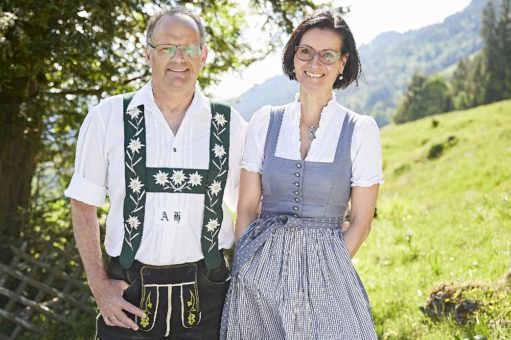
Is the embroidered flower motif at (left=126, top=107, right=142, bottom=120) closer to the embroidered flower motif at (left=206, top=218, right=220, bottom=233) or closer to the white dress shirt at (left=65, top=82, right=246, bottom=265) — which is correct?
the white dress shirt at (left=65, top=82, right=246, bottom=265)

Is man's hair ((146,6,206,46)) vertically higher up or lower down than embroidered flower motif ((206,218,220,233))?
higher up

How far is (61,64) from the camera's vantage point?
5223 mm

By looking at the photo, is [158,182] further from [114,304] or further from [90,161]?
[114,304]

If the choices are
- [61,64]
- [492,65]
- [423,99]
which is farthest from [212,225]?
[423,99]

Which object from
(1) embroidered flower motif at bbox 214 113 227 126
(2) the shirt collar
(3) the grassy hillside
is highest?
(2) the shirt collar

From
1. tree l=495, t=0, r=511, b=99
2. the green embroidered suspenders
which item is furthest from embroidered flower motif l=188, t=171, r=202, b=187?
tree l=495, t=0, r=511, b=99

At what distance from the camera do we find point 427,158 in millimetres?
19484

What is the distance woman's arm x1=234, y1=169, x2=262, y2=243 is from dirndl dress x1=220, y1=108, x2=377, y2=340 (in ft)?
0.15

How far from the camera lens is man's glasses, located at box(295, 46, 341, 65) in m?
2.61

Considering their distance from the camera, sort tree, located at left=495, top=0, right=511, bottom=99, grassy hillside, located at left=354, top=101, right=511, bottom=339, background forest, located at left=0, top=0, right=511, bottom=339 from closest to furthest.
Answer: grassy hillside, located at left=354, top=101, right=511, bottom=339
background forest, located at left=0, top=0, right=511, bottom=339
tree, located at left=495, top=0, right=511, bottom=99

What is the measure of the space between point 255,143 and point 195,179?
1.02 ft

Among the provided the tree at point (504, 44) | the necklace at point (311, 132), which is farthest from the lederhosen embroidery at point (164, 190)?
the tree at point (504, 44)

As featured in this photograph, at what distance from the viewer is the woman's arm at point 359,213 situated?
257 cm

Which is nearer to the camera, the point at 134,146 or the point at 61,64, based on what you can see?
the point at 134,146
